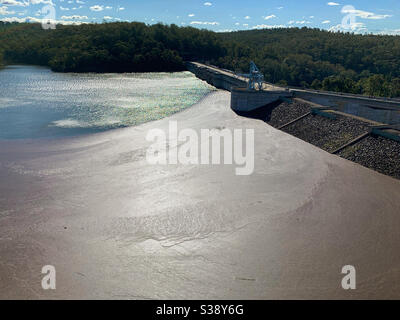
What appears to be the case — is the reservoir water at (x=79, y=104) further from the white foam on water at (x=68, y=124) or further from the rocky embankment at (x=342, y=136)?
the rocky embankment at (x=342, y=136)

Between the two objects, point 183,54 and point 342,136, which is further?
point 183,54

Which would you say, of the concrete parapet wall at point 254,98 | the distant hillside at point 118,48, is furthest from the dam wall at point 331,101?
the distant hillside at point 118,48

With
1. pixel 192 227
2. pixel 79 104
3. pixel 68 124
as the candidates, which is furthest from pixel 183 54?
pixel 192 227

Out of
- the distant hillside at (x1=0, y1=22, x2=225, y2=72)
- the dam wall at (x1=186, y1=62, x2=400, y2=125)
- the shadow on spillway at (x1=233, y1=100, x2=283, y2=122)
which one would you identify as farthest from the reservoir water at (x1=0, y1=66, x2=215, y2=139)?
the distant hillside at (x1=0, y1=22, x2=225, y2=72)

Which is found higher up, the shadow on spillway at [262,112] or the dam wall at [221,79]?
the dam wall at [221,79]

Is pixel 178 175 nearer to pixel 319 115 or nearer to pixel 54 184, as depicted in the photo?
pixel 54 184

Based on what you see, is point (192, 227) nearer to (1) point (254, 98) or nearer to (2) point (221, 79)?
(1) point (254, 98)
